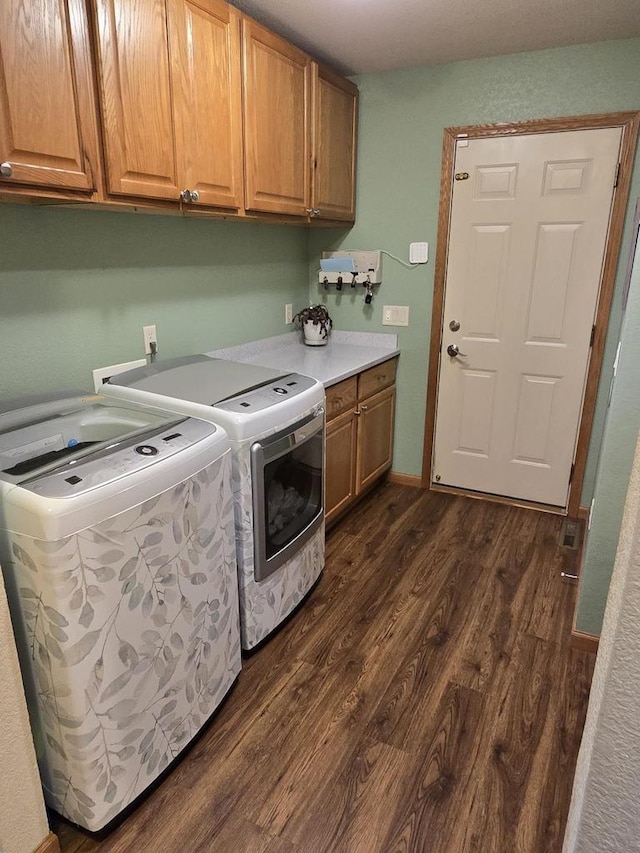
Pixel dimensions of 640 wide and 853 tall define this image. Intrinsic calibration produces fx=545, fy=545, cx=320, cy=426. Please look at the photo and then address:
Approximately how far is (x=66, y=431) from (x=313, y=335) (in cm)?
187

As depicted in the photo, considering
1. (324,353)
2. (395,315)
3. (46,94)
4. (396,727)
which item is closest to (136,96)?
(46,94)

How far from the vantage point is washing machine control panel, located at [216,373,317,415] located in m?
1.83

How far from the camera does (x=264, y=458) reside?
1.85 meters

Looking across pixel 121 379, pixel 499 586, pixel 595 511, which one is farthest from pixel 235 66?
pixel 499 586

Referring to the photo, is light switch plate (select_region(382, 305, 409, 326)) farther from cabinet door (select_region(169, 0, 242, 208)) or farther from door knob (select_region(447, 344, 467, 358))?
cabinet door (select_region(169, 0, 242, 208))

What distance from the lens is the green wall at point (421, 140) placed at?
260 cm

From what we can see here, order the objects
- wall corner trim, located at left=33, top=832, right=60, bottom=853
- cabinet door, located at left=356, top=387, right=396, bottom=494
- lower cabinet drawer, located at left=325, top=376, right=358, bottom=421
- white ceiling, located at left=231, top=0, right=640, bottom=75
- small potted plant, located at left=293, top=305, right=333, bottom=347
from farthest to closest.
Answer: small potted plant, located at left=293, top=305, right=333, bottom=347 → cabinet door, located at left=356, top=387, right=396, bottom=494 → lower cabinet drawer, located at left=325, top=376, right=358, bottom=421 → white ceiling, located at left=231, top=0, right=640, bottom=75 → wall corner trim, located at left=33, top=832, right=60, bottom=853

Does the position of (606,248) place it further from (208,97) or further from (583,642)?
(208,97)

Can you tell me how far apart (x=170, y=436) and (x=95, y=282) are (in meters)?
0.88

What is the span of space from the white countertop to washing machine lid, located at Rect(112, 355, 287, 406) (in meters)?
0.33

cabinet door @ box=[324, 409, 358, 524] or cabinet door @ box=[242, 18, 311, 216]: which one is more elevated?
cabinet door @ box=[242, 18, 311, 216]

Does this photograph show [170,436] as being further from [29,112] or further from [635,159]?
[635,159]

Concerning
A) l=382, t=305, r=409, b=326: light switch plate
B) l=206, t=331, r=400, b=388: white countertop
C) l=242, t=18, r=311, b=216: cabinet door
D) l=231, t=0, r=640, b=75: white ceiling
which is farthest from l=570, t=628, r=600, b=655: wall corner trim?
l=231, t=0, r=640, b=75: white ceiling

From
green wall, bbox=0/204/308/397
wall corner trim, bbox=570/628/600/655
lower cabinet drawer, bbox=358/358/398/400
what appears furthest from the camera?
lower cabinet drawer, bbox=358/358/398/400
